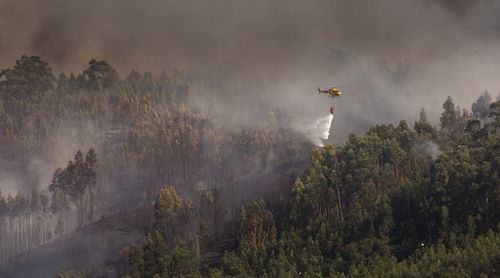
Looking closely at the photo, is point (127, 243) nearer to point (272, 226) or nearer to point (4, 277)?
point (4, 277)

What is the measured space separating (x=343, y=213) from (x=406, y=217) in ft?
72.0

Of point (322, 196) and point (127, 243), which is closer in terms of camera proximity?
point (322, 196)

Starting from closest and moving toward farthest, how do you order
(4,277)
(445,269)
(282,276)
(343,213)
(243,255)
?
1. (445,269)
2. (282,276)
3. (243,255)
4. (343,213)
5. (4,277)

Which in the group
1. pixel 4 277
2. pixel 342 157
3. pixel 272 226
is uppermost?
pixel 342 157

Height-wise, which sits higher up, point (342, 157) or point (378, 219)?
point (342, 157)

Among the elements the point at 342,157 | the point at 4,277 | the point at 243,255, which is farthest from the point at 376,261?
the point at 4,277

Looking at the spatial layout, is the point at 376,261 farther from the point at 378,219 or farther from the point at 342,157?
the point at 342,157

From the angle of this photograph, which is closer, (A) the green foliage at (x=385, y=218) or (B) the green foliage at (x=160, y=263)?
(A) the green foliage at (x=385, y=218)

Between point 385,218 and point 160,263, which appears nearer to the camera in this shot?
point 160,263

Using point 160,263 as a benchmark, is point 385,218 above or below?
above

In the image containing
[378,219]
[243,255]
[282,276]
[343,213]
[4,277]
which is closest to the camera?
[282,276]

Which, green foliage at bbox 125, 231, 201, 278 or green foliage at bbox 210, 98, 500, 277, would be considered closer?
green foliage at bbox 210, 98, 500, 277

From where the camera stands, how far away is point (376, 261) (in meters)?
140

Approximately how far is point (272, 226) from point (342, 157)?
136 ft
